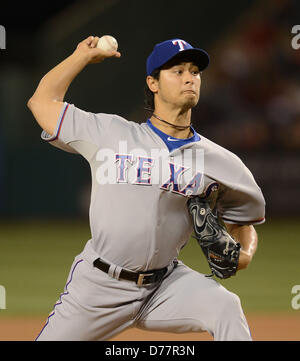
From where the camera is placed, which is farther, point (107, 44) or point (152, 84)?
point (152, 84)

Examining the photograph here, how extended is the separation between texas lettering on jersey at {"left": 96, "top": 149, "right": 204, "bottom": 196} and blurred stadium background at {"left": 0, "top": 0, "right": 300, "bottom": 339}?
8.17 meters

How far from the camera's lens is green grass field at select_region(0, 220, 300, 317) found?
7.52 meters

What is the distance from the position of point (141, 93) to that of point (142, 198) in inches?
489

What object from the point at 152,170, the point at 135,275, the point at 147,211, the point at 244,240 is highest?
the point at 152,170

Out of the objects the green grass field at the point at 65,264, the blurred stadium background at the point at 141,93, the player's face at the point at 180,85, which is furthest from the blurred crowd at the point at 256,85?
the player's face at the point at 180,85

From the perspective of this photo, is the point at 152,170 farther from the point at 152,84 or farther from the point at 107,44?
the point at 107,44

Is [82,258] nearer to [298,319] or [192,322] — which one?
[192,322]

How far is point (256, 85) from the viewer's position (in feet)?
50.1

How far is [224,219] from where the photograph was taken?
3.96 meters

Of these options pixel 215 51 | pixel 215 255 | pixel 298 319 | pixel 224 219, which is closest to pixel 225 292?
pixel 215 255

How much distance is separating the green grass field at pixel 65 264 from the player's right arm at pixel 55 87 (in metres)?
3.76

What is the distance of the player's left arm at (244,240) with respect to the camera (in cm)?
367

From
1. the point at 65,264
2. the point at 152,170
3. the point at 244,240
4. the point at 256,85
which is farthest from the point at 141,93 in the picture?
the point at 152,170

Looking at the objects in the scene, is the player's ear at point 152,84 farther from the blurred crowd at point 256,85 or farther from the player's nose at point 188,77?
the blurred crowd at point 256,85
